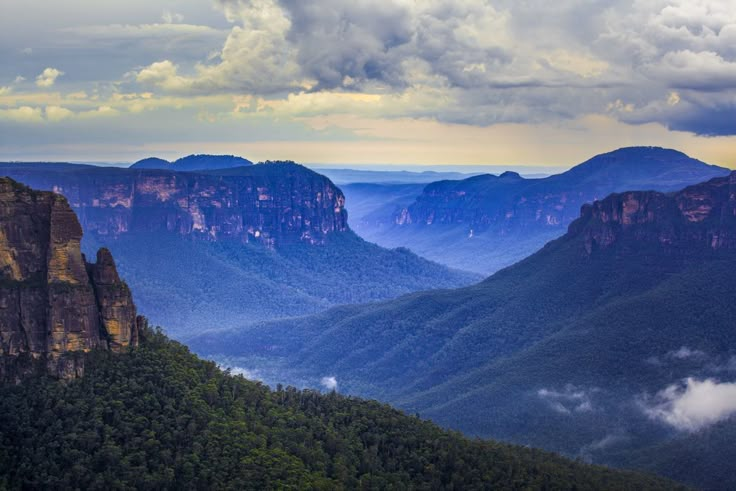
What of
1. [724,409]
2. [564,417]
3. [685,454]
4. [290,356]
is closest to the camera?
[685,454]

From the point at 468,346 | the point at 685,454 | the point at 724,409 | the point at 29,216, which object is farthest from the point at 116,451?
the point at 468,346

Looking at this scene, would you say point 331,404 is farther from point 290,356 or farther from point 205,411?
point 290,356

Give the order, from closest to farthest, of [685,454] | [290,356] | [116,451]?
[116,451]
[685,454]
[290,356]

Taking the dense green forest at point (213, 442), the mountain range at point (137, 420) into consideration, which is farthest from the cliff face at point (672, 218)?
the mountain range at point (137, 420)

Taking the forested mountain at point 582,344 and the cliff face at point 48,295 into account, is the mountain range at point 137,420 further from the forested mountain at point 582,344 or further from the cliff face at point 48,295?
the forested mountain at point 582,344

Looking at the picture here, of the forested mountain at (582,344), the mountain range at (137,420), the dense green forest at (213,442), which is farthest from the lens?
the forested mountain at (582,344)

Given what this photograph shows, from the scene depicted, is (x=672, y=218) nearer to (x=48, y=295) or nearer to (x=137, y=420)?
(x=137, y=420)
